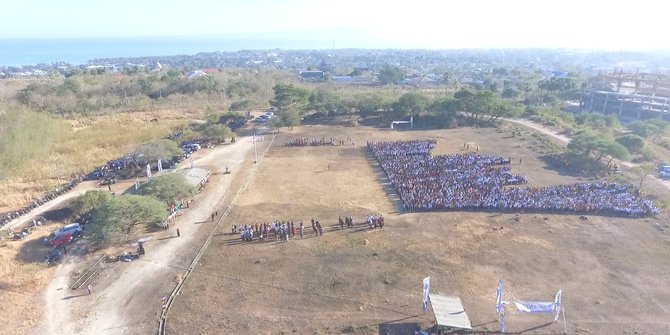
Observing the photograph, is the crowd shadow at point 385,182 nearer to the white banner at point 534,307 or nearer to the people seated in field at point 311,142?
the people seated in field at point 311,142

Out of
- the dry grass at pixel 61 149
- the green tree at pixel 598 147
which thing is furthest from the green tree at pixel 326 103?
the green tree at pixel 598 147

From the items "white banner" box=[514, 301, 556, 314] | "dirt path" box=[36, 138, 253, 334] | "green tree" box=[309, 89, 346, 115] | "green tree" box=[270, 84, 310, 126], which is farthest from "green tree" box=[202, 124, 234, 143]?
"white banner" box=[514, 301, 556, 314]

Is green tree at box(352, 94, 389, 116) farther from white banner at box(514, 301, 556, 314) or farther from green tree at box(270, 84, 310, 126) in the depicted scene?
white banner at box(514, 301, 556, 314)

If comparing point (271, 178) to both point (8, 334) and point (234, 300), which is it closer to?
point (234, 300)

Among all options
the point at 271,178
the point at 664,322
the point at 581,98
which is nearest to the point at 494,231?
the point at 664,322

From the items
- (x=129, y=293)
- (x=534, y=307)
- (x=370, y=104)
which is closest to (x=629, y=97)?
(x=370, y=104)

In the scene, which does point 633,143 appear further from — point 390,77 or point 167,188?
point 390,77

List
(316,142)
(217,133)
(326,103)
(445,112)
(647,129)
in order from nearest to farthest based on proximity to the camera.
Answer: (316,142) → (217,133) → (647,129) → (445,112) → (326,103)
